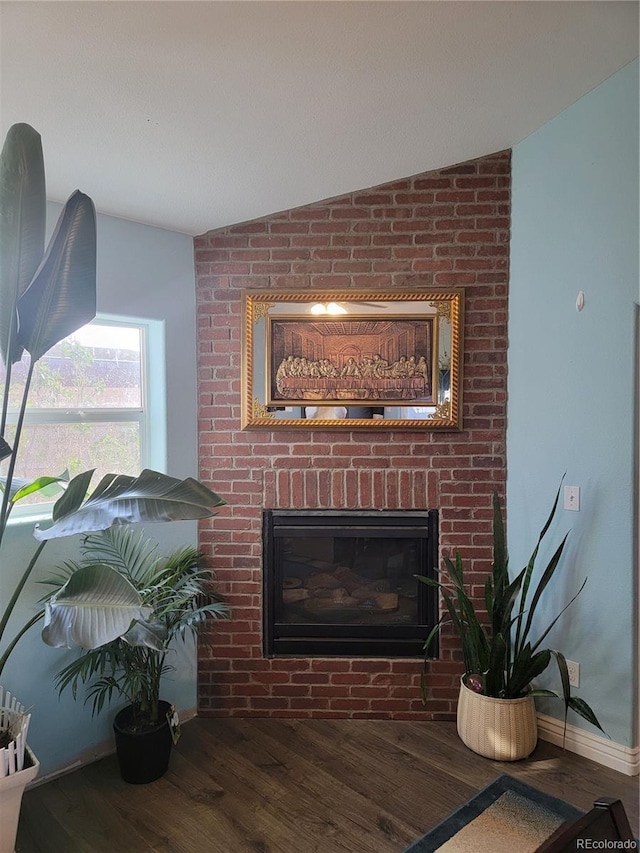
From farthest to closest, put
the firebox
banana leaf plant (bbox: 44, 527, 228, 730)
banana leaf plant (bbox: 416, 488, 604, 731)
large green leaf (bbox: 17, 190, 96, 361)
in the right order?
the firebox
banana leaf plant (bbox: 416, 488, 604, 731)
banana leaf plant (bbox: 44, 527, 228, 730)
large green leaf (bbox: 17, 190, 96, 361)

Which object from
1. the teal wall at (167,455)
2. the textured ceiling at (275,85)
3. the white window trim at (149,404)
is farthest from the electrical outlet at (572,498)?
the white window trim at (149,404)

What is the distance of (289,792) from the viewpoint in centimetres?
218

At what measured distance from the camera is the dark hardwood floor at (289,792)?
194cm

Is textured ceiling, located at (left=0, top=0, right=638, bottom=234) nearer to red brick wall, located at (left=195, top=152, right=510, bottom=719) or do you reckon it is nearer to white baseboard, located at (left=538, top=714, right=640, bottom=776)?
red brick wall, located at (left=195, top=152, right=510, bottom=719)

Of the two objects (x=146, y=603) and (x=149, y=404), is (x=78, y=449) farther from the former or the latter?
(x=146, y=603)

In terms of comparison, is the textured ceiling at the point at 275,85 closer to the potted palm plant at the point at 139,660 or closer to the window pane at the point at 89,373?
the window pane at the point at 89,373

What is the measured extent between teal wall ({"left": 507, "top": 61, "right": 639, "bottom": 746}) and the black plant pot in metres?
1.73

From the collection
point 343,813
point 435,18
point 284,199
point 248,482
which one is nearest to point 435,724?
point 343,813

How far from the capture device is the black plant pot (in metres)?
2.21

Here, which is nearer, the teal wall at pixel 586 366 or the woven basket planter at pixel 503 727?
the teal wall at pixel 586 366

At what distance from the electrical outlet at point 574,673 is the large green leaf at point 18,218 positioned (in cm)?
250

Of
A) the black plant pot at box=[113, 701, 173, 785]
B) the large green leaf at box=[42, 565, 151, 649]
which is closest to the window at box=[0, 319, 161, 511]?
the large green leaf at box=[42, 565, 151, 649]

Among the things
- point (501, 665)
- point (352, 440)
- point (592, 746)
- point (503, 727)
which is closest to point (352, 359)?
point (352, 440)

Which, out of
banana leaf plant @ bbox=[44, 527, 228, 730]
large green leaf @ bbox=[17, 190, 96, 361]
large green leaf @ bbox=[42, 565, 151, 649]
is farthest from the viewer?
banana leaf plant @ bbox=[44, 527, 228, 730]
